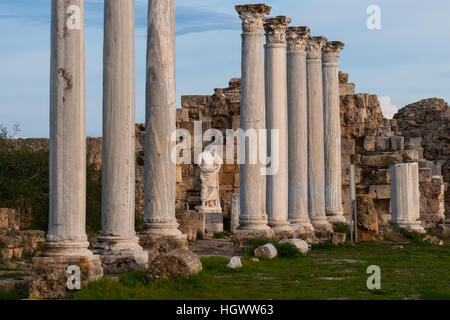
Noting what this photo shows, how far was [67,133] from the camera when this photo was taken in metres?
13.2

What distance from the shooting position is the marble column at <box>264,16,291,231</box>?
77.3ft

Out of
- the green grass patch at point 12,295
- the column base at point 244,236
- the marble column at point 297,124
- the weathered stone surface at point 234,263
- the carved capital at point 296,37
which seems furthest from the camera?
the carved capital at point 296,37

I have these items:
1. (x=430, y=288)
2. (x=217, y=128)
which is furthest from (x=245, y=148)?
(x=217, y=128)

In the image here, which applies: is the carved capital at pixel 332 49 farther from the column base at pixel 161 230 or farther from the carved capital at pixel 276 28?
the column base at pixel 161 230

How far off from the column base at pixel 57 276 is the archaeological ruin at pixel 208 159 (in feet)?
0.06

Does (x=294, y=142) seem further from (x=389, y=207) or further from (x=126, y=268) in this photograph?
(x=126, y=268)

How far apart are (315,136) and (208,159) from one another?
5.30 meters

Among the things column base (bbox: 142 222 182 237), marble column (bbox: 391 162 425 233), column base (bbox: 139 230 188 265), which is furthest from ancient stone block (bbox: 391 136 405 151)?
→ column base (bbox: 139 230 188 265)

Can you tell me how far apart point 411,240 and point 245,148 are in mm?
9115

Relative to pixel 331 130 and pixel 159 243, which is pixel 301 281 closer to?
pixel 159 243

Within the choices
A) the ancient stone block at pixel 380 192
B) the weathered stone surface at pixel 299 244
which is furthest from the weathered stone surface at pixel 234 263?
the ancient stone block at pixel 380 192

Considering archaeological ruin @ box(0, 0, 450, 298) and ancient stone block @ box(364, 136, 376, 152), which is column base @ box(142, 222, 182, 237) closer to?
archaeological ruin @ box(0, 0, 450, 298)

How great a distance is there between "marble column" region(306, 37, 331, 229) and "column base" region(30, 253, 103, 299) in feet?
50.0

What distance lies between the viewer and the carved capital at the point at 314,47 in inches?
1113
